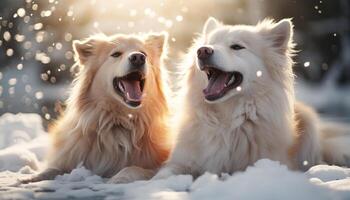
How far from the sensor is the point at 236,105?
453 centimetres

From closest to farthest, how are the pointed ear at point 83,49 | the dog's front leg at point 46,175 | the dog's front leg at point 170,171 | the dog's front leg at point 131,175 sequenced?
1. the dog's front leg at point 170,171
2. the dog's front leg at point 131,175
3. the dog's front leg at point 46,175
4. the pointed ear at point 83,49

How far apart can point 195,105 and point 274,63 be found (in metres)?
0.73

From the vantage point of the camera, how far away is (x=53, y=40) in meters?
11.6

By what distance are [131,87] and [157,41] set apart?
59 centimetres

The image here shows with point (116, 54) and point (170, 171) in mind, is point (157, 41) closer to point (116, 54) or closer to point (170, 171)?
point (116, 54)

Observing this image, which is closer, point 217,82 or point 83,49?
point 217,82

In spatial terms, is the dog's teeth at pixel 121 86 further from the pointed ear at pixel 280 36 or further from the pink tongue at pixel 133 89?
the pointed ear at pixel 280 36

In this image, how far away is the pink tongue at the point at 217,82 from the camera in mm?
4559

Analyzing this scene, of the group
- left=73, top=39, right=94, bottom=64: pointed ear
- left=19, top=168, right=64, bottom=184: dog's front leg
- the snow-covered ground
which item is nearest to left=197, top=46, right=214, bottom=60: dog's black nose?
the snow-covered ground

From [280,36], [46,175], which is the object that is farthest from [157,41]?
[46,175]

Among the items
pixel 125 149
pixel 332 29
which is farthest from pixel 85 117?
pixel 332 29

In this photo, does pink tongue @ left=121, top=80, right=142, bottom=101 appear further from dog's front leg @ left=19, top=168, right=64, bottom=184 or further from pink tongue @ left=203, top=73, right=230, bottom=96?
dog's front leg @ left=19, top=168, right=64, bottom=184

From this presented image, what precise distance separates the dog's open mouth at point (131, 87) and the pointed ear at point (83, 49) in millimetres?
454

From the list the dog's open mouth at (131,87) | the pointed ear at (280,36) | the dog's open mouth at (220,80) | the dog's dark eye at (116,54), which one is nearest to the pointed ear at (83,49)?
the dog's dark eye at (116,54)
